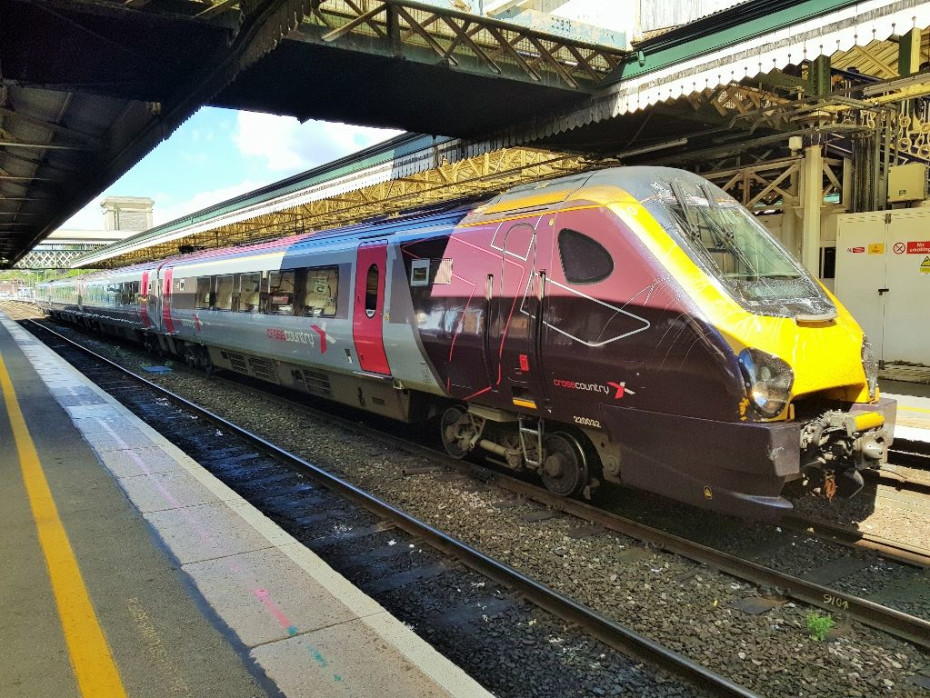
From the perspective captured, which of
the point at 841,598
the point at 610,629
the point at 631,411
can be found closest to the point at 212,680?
the point at 610,629

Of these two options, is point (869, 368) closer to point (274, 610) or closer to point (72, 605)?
point (274, 610)

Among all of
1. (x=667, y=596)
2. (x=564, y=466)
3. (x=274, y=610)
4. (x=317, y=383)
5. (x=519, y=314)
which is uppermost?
(x=519, y=314)

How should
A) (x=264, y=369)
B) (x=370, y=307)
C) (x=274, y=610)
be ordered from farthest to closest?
(x=264, y=369)
(x=370, y=307)
(x=274, y=610)

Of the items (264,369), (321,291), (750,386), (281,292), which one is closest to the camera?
(750,386)

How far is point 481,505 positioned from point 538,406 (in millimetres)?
1093

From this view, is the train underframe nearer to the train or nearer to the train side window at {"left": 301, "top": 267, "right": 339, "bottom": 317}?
the train

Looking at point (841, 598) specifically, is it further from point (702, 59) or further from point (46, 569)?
point (702, 59)

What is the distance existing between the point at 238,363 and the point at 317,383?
363 cm

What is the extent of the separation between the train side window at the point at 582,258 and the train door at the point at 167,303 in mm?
13273

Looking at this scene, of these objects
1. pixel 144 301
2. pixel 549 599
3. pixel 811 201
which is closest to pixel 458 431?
pixel 549 599

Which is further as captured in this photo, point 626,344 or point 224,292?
point 224,292

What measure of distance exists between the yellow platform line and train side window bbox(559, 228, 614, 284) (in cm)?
391

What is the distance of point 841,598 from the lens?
4090 mm

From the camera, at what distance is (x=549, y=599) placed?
4.21 metres
